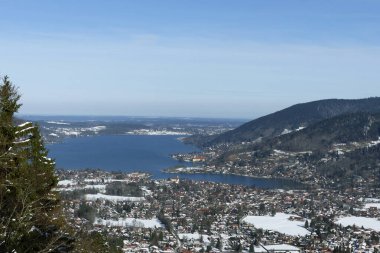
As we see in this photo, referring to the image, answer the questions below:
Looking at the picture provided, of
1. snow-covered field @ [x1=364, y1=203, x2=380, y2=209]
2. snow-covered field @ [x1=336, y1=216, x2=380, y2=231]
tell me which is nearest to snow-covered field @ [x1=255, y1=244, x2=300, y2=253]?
snow-covered field @ [x1=336, y1=216, x2=380, y2=231]

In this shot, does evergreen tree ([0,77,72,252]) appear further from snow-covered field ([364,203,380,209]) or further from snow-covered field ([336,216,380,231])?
snow-covered field ([364,203,380,209])

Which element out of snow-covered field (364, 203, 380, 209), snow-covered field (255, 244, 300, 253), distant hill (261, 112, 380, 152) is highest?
distant hill (261, 112, 380, 152)

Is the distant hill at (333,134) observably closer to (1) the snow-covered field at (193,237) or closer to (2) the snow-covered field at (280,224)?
(2) the snow-covered field at (280,224)

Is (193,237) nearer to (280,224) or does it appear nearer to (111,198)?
(280,224)

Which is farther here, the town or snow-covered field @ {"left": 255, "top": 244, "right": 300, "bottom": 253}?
the town

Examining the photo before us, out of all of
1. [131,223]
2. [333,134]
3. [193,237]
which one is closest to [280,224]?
[193,237]

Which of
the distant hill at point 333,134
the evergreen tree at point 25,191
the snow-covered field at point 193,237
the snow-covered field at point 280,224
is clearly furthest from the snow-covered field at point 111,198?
the distant hill at point 333,134
